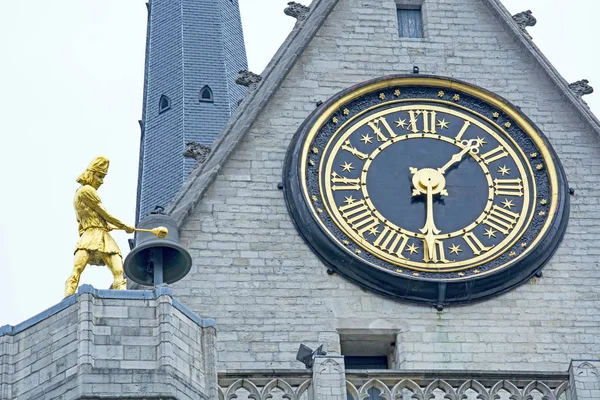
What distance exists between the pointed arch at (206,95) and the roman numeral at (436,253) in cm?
662

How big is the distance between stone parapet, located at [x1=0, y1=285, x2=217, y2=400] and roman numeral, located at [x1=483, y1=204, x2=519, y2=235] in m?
3.85

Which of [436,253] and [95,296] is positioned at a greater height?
[436,253]

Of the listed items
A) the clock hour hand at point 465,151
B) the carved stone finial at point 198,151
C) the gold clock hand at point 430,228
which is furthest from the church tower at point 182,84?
the gold clock hand at point 430,228

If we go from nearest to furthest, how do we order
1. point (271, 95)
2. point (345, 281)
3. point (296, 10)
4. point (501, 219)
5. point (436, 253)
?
point (345, 281) < point (436, 253) < point (501, 219) < point (271, 95) < point (296, 10)

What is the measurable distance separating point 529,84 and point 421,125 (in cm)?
126

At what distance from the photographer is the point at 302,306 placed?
22.0 m

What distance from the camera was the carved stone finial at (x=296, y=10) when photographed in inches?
955

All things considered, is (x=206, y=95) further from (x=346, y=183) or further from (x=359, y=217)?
(x=359, y=217)

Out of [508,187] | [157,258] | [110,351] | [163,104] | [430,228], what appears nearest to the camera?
[110,351]

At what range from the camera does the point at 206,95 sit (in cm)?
2875

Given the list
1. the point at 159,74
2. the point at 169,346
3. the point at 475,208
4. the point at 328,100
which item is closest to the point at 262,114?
the point at 328,100

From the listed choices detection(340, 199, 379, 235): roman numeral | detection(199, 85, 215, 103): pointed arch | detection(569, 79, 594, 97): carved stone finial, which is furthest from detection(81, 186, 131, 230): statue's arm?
detection(199, 85, 215, 103): pointed arch

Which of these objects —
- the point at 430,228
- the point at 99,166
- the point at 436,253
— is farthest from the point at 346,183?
the point at 99,166

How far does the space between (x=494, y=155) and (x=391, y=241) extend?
1.47 m
